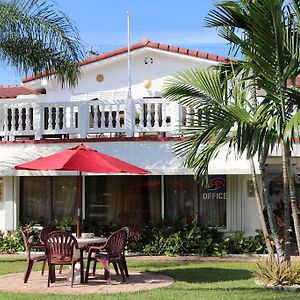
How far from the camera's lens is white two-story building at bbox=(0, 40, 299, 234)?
55.0ft

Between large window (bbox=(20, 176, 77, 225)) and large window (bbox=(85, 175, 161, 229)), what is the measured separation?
0.55 meters

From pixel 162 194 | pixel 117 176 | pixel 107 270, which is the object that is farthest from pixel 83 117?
pixel 107 270

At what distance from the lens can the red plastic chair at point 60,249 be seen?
38.2 feet

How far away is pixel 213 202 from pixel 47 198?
187 inches

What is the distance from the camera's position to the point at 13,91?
81.8 ft

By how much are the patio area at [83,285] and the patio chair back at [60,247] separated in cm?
52

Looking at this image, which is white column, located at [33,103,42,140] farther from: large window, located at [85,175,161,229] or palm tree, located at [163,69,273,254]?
palm tree, located at [163,69,273,254]

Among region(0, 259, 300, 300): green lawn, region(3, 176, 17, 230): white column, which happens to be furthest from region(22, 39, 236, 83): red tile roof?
region(0, 259, 300, 300): green lawn

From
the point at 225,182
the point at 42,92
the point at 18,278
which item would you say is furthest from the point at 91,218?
the point at 42,92

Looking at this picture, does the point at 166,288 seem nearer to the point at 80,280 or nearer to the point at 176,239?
the point at 80,280

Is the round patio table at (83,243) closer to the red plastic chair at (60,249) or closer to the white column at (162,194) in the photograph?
the red plastic chair at (60,249)

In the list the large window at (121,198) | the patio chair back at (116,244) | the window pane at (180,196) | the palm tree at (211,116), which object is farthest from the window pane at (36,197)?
the palm tree at (211,116)

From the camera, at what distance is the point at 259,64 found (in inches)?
401

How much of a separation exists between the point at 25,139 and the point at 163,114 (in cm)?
413
